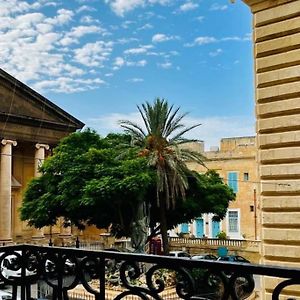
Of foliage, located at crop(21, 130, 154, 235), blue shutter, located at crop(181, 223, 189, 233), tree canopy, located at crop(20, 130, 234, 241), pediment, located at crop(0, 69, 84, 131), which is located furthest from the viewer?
blue shutter, located at crop(181, 223, 189, 233)

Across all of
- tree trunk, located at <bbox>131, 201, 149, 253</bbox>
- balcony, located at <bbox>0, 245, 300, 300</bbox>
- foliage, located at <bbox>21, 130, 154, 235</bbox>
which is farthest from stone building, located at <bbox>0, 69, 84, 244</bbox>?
balcony, located at <bbox>0, 245, 300, 300</bbox>

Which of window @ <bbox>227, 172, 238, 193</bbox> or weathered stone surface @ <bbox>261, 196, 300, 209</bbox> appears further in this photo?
window @ <bbox>227, 172, 238, 193</bbox>

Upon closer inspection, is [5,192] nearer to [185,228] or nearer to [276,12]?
[185,228]

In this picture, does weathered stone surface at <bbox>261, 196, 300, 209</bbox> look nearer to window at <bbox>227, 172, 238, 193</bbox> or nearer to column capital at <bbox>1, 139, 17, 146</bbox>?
column capital at <bbox>1, 139, 17, 146</bbox>

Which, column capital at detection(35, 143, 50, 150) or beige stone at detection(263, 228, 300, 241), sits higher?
column capital at detection(35, 143, 50, 150)

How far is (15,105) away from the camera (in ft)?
126

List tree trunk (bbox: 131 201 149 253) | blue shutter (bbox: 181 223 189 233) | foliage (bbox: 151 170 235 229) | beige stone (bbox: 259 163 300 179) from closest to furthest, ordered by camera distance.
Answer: beige stone (bbox: 259 163 300 179), tree trunk (bbox: 131 201 149 253), foliage (bbox: 151 170 235 229), blue shutter (bbox: 181 223 189 233)

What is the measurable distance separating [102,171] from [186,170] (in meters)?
4.71

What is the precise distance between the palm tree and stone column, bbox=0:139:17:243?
45.6ft

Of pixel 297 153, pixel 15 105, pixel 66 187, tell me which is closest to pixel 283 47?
pixel 297 153

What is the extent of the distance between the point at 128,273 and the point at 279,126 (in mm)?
5173

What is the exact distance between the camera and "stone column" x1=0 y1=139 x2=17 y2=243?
36.5 meters

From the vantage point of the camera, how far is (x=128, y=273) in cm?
259

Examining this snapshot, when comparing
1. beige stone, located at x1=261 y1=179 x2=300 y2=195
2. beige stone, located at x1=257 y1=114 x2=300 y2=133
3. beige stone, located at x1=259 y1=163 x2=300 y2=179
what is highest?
beige stone, located at x1=257 y1=114 x2=300 y2=133
